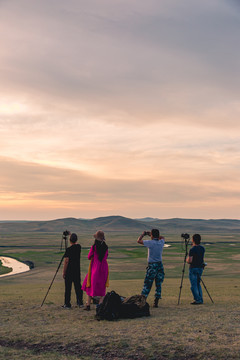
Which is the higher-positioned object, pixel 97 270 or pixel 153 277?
pixel 97 270

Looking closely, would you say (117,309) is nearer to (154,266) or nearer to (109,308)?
(109,308)

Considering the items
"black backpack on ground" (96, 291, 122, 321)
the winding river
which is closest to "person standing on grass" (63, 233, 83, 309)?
"black backpack on ground" (96, 291, 122, 321)

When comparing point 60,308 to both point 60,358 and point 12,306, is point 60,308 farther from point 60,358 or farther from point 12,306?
point 60,358

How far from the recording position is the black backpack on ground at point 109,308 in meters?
10.8

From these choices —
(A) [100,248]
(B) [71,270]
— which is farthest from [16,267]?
(A) [100,248]

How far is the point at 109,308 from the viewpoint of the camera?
10898 millimetres

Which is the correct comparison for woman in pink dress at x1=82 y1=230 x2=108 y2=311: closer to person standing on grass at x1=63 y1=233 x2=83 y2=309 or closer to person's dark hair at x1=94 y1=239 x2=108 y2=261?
person's dark hair at x1=94 y1=239 x2=108 y2=261

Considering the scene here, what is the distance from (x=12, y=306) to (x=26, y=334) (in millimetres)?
3988

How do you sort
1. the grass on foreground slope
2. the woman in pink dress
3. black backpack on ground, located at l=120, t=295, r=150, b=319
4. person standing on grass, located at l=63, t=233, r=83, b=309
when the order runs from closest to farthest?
1. the grass on foreground slope
2. black backpack on ground, located at l=120, t=295, r=150, b=319
3. the woman in pink dress
4. person standing on grass, located at l=63, t=233, r=83, b=309

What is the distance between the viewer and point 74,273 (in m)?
12.8

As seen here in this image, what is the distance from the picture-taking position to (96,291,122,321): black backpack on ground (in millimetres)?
10797

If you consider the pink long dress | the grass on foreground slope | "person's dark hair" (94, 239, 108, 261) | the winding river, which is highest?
"person's dark hair" (94, 239, 108, 261)

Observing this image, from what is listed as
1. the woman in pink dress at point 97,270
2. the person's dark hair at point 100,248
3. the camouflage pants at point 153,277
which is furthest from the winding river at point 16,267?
the camouflage pants at point 153,277

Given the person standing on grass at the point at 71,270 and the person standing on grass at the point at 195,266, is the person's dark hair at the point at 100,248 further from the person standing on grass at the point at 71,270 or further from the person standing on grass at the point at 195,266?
the person standing on grass at the point at 195,266
